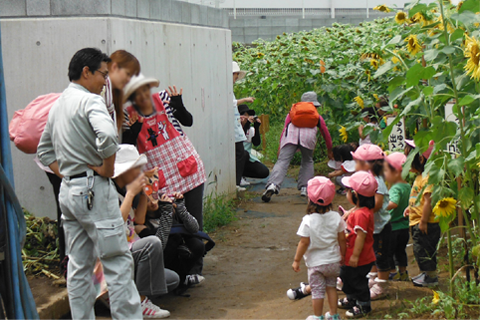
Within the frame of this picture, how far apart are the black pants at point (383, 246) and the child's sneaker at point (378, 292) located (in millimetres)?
141

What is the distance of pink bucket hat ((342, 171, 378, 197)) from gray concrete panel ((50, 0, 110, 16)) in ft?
7.61

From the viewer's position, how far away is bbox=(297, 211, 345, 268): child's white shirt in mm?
3908

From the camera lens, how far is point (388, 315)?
3.82 meters

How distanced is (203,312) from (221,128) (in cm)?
346

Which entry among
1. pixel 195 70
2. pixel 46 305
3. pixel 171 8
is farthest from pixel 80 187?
pixel 195 70

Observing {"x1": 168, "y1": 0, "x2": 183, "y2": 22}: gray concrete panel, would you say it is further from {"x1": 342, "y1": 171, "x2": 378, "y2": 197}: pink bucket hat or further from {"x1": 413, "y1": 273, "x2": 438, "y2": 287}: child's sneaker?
{"x1": 413, "y1": 273, "x2": 438, "y2": 287}: child's sneaker

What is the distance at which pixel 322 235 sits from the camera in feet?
12.9

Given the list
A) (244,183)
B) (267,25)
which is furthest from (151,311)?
(267,25)

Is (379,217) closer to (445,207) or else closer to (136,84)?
(445,207)

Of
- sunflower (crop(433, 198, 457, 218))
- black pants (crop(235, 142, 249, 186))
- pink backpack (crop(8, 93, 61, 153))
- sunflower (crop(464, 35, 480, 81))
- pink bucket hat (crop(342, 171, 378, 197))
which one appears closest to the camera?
sunflower (crop(464, 35, 480, 81))

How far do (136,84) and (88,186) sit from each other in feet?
5.48

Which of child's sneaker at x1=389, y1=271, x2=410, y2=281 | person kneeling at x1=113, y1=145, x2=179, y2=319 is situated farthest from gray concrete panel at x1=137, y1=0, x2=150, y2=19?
child's sneaker at x1=389, y1=271, x2=410, y2=281

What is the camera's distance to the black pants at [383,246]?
14.5 feet

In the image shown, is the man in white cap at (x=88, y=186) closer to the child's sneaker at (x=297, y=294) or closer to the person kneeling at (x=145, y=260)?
the person kneeling at (x=145, y=260)
